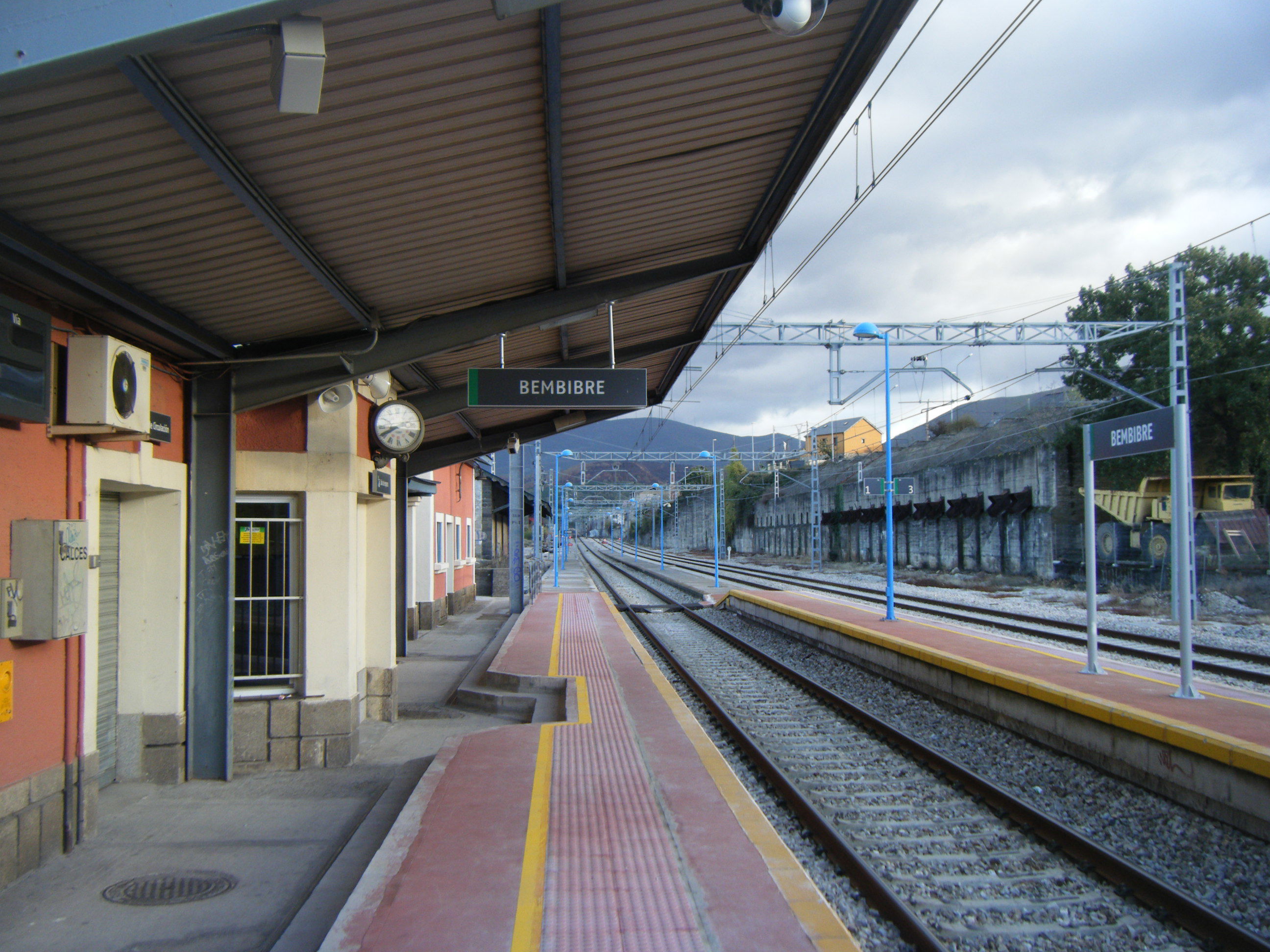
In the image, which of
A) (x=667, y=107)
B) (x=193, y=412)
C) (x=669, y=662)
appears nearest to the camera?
(x=667, y=107)

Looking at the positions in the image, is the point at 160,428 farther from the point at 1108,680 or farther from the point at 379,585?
the point at 1108,680

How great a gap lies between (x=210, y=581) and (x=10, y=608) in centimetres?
226

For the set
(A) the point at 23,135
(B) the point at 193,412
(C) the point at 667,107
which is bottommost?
(B) the point at 193,412

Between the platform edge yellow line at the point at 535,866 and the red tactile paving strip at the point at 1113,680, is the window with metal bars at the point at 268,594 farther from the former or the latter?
the red tactile paving strip at the point at 1113,680

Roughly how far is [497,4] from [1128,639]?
51.3ft

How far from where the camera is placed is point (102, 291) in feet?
16.3

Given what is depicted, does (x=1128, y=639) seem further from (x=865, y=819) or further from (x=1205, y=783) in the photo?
(x=865, y=819)

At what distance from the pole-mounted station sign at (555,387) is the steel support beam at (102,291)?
2.16m

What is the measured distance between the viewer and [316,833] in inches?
231

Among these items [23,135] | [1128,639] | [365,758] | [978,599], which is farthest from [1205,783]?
[978,599]

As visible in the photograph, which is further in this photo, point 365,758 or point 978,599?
point 978,599

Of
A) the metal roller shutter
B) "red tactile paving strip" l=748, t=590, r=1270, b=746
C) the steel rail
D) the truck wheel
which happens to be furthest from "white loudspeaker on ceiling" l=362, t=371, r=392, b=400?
the truck wheel

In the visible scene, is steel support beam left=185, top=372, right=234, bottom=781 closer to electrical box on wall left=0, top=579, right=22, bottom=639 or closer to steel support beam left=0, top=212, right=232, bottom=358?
steel support beam left=0, top=212, right=232, bottom=358

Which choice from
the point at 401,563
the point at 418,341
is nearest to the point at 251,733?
the point at 418,341
